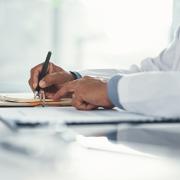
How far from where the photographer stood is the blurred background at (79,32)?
2.85m

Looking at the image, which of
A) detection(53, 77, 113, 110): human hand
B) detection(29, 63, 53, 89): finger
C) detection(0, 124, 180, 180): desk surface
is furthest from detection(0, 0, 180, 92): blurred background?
detection(0, 124, 180, 180): desk surface

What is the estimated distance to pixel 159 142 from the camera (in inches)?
23.0

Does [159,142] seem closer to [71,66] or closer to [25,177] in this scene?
[25,177]

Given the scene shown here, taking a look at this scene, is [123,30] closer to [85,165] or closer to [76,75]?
[76,75]

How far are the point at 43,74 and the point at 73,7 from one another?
1.88 m

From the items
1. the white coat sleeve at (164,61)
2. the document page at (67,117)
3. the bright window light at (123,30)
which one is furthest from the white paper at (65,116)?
the bright window light at (123,30)

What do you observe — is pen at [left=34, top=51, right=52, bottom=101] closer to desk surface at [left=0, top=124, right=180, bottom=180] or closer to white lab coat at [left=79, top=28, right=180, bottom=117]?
white lab coat at [left=79, top=28, right=180, bottom=117]

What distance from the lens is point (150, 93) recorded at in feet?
2.60

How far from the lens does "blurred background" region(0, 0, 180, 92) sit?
2.85m

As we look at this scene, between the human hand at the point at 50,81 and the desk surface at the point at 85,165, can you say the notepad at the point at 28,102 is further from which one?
the desk surface at the point at 85,165

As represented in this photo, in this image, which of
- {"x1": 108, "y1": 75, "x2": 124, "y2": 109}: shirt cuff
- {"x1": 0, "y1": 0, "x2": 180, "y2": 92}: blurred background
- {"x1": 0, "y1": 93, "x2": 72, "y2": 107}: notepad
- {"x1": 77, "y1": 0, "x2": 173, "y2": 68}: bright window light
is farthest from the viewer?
{"x1": 77, "y1": 0, "x2": 173, "y2": 68}: bright window light

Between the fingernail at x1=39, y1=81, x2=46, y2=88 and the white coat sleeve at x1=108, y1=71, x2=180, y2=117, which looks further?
the fingernail at x1=39, y1=81, x2=46, y2=88

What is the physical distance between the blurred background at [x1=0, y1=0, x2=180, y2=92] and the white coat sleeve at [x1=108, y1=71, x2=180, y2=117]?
2.11 m

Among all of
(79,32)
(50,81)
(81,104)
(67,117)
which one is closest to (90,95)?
(81,104)
